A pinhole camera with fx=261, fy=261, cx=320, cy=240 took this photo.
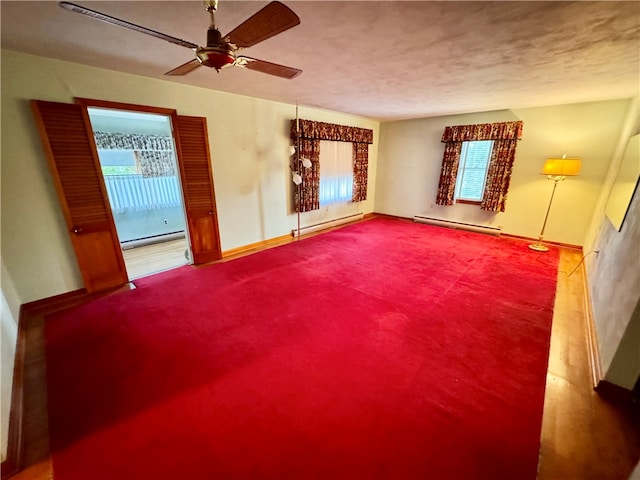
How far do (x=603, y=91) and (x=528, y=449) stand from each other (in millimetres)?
4246

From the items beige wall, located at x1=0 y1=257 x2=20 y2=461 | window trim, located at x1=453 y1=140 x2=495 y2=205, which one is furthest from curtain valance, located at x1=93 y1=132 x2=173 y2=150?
window trim, located at x1=453 y1=140 x2=495 y2=205

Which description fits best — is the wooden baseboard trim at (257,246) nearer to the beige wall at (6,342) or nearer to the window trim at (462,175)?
the beige wall at (6,342)

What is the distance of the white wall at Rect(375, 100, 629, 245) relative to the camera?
3.89m

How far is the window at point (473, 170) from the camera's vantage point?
4922 millimetres

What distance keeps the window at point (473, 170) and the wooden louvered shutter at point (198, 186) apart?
4.63 metres

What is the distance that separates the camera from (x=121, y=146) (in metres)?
4.46

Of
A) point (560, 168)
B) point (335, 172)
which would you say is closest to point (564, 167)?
point (560, 168)

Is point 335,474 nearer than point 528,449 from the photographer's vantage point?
Yes

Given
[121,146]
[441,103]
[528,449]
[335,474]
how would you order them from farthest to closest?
[121,146] → [441,103] → [528,449] → [335,474]

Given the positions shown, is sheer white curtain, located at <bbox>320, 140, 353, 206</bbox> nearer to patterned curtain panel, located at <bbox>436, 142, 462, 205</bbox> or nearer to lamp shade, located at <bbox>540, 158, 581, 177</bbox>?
patterned curtain panel, located at <bbox>436, 142, 462, 205</bbox>

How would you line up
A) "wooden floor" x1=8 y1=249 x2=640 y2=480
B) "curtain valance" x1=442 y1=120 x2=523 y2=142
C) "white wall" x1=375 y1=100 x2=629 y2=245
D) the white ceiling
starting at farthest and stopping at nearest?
"curtain valance" x1=442 y1=120 x2=523 y2=142 < "white wall" x1=375 y1=100 x2=629 y2=245 < the white ceiling < "wooden floor" x1=8 y1=249 x2=640 y2=480

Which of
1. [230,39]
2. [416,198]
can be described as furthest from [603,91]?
[230,39]

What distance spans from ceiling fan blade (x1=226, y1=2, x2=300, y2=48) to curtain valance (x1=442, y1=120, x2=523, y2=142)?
4704 millimetres

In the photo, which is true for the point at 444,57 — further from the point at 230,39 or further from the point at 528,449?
the point at 528,449
